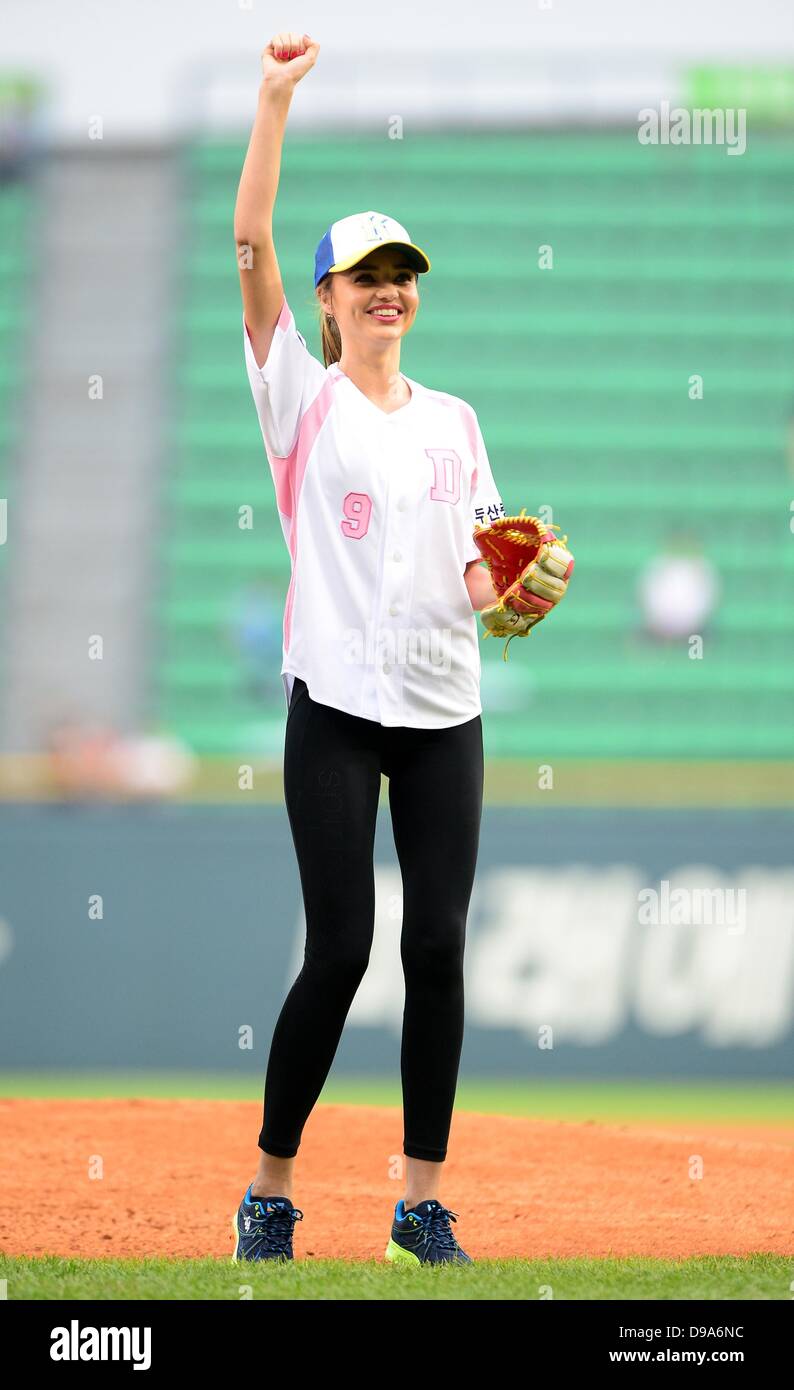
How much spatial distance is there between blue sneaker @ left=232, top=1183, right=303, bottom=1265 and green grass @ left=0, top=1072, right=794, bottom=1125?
4.78m

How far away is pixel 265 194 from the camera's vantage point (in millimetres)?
3221

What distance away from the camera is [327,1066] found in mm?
3342

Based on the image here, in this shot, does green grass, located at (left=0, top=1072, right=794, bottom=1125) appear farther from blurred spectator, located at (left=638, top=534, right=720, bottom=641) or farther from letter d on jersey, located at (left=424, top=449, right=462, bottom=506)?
letter d on jersey, located at (left=424, top=449, right=462, bottom=506)

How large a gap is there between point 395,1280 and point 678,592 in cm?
958

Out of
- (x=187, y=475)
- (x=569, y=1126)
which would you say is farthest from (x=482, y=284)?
A: (x=569, y=1126)

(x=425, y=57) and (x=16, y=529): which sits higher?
(x=425, y=57)

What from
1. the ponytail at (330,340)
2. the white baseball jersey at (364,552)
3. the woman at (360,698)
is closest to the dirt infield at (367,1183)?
the woman at (360,698)

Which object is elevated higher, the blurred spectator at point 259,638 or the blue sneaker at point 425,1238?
the blurred spectator at point 259,638

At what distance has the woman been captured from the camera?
10.6 feet

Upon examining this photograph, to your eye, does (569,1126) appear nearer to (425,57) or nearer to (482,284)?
(482,284)

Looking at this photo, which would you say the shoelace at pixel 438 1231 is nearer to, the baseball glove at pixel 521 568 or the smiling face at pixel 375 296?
the baseball glove at pixel 521 568

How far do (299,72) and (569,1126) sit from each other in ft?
11.7

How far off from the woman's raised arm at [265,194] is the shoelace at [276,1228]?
66.0 inches

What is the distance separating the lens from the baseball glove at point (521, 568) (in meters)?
3.24
